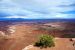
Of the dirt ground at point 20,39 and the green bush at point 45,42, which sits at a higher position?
the green bush at point 45,42

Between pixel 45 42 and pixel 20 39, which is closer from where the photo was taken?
pixel 45 42

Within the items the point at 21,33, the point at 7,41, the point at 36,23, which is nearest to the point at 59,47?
the point at 7,41

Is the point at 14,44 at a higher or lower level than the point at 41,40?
lower

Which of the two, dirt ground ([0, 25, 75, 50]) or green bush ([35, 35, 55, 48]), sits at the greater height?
green bush ([35, 35, 55, 48])

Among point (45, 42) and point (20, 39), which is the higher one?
point (45, 42)

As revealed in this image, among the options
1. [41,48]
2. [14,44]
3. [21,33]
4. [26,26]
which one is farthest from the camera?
[26,26]

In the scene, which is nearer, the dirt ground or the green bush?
the green bush

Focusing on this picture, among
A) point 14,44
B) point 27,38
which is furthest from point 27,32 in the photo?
point 14,44

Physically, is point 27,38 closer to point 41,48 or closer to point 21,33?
point 21,33

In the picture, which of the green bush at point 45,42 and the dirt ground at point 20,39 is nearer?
the green bush at point 45,42

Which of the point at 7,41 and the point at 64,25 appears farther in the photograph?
the point at 64,25

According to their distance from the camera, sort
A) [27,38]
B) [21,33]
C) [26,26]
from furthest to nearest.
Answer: [26,26]
[21,33]
[27,38]
